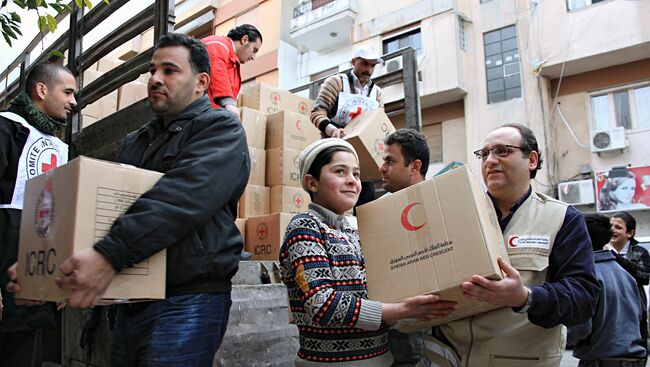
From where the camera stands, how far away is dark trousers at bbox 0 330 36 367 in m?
2.38

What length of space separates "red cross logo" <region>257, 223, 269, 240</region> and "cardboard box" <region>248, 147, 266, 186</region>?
53 cm

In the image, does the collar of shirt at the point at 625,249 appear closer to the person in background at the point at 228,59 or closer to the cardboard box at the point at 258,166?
the cardboard box at the point at 258,166

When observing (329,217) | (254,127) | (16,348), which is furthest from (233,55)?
(16,348)

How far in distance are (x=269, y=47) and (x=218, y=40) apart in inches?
588

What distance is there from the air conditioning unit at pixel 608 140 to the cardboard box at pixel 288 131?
34.0 ft

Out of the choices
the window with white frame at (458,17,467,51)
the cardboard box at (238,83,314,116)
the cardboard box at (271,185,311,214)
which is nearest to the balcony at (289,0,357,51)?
the window with white frame at (458,17,467,51)

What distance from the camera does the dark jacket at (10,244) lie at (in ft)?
7.48

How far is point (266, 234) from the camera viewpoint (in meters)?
3.84

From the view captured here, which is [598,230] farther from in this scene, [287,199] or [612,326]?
[287,199]

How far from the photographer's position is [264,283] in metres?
3.05

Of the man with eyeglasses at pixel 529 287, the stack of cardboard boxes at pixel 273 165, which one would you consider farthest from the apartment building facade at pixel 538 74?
the man with eyeglasses at pixel 529 287

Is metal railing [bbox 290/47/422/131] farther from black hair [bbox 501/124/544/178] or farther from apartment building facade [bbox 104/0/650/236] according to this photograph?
apartment building facade [bbox 104/0/650/236]

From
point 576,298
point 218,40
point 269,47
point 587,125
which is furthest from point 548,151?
point 576,298

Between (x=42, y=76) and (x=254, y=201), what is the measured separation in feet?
6.23
